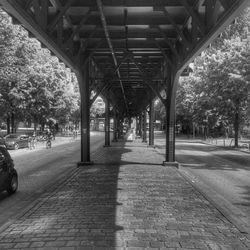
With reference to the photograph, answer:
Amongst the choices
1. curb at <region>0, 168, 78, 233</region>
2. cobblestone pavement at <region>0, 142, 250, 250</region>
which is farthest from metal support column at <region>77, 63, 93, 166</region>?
cobblestone pavement at <region>0, 142, 250, 250</region>

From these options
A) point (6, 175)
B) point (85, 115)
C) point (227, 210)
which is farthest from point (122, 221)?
point (85, 115)

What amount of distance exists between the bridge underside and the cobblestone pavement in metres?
3.79

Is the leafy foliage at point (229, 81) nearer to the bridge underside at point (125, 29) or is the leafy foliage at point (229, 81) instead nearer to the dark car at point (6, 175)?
the bridge underside at point (125, 29)

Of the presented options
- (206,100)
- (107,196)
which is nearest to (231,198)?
(107,196)

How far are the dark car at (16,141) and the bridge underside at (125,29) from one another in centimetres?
1414

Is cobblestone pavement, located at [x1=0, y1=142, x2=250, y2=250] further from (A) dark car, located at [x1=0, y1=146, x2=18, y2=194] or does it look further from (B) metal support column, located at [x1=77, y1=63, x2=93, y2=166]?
(B) metal support column, located at [x1=77, y1=63, x2=93, y2=166]

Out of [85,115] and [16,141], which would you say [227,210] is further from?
[16,141]

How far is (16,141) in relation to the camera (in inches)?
1258

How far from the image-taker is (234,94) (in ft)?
96.0

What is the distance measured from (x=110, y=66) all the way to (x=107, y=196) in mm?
13233

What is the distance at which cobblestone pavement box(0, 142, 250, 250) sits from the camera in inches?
229

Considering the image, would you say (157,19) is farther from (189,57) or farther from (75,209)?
(75,209)

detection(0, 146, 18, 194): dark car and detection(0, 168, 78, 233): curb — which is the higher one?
detection(0, 146, 18, 194): dark car

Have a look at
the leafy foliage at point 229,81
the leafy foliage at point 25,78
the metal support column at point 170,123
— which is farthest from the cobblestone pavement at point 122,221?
the leafy foliage at point 229,81
